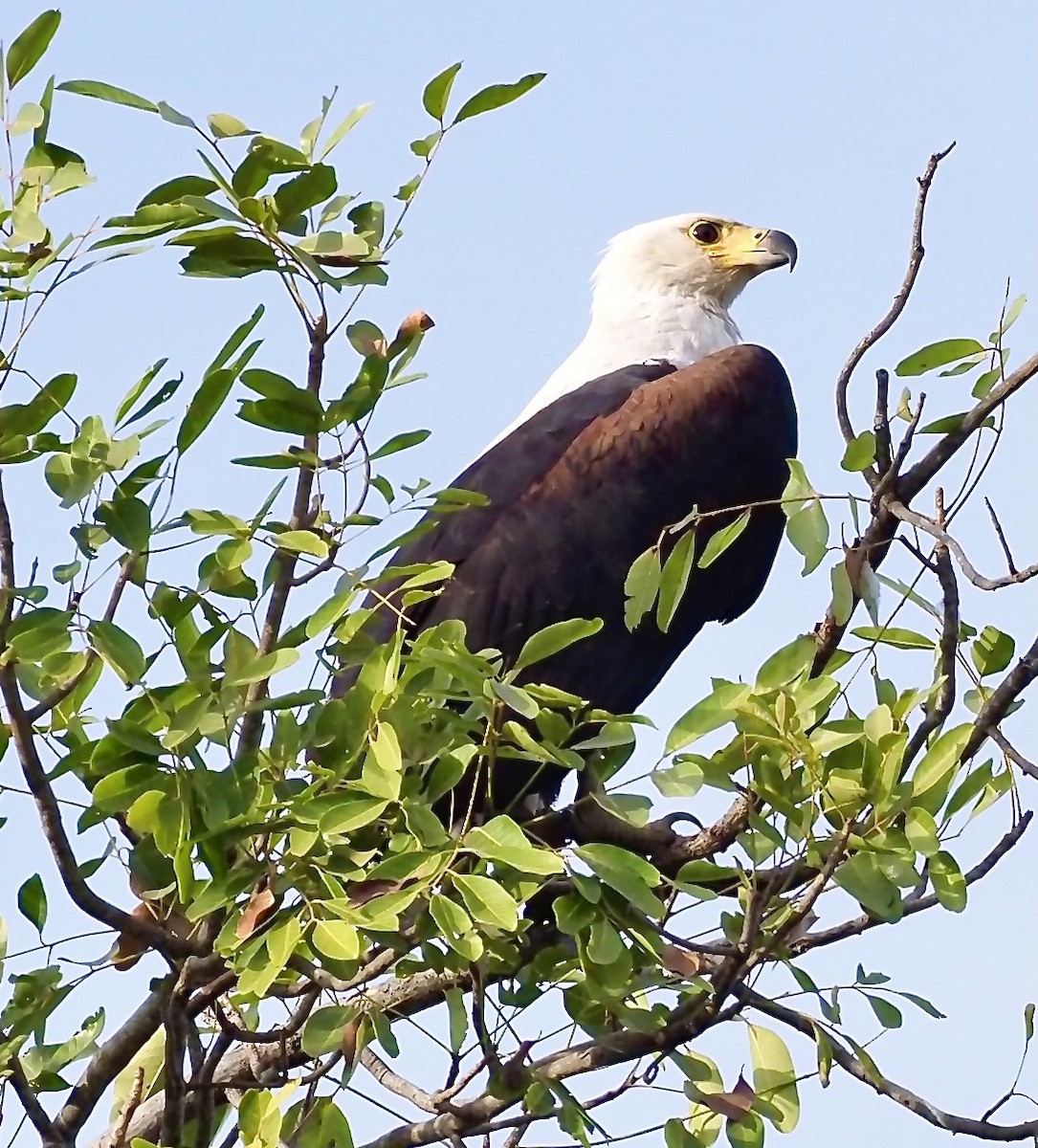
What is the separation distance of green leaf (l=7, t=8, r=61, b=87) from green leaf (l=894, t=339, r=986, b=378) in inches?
54.9

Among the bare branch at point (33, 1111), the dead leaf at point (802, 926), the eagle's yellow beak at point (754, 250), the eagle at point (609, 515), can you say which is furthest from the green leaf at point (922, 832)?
the eagle's yellow beak at point (754, 250)

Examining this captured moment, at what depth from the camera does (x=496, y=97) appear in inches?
107

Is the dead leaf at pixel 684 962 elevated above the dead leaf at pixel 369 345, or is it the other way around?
the dead leaf at pixel 369 345

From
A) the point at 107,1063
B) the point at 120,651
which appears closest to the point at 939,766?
the point at 120,651

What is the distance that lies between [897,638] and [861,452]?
41cm

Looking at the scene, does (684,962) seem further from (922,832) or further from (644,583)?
(644,583)

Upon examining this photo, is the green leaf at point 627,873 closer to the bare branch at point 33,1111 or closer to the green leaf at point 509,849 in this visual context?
the green leaf at point 509,849

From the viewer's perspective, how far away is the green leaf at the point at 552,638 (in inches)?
102

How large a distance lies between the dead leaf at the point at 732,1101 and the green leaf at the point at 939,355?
122 centimetres

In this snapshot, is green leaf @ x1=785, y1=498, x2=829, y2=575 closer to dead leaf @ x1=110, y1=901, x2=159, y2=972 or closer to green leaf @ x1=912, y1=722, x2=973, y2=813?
green leaf @ x1=912, y1=722, x2=973, y2=813

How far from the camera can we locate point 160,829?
257 cm

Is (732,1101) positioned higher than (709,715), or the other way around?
(709,715)

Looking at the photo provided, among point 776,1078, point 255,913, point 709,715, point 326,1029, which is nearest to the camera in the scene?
point 709,715

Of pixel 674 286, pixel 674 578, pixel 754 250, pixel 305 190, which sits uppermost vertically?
pixel 754 250
